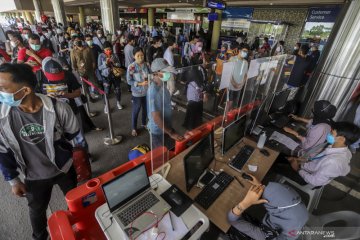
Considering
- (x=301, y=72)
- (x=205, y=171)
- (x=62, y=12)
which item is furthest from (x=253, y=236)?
(x=62, y=12)

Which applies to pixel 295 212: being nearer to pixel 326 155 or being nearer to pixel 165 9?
pixel 326 155

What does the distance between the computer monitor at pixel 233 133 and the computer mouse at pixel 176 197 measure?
80cm

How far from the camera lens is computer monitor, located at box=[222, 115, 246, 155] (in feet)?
6.20

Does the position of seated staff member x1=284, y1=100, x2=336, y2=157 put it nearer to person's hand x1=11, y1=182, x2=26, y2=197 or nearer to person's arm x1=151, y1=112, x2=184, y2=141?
person's arm x1=151, y1=112, x2=184, y2=141

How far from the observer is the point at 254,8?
11836mm

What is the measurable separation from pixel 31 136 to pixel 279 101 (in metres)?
3.16

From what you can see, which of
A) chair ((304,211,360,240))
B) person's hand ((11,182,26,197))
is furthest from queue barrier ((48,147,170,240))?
chair ((304,211,360,240))

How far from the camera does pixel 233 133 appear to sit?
80.0 inches

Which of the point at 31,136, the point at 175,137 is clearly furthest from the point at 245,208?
the point at 31,136

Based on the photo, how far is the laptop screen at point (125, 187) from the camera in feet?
3.51

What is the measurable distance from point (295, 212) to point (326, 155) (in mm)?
941

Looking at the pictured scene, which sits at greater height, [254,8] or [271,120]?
[254,8]

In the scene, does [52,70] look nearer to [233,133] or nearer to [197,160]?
[197,160]

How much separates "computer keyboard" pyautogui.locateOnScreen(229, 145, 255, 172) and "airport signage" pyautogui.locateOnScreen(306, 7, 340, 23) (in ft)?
36.1
